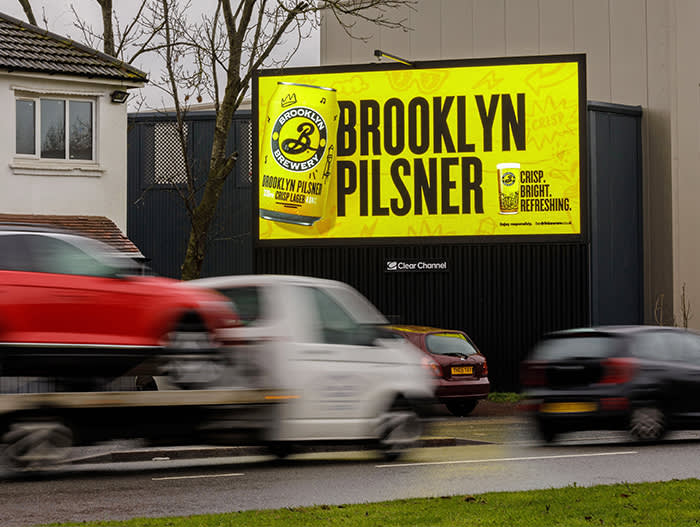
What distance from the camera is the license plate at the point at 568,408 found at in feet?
49.2

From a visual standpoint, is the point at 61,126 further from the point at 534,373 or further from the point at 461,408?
the point at 534,373

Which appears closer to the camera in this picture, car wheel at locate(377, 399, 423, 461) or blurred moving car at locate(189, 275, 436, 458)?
blurred moving car at locate(189, 275, 436, 458)

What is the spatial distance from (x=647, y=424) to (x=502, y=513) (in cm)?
667

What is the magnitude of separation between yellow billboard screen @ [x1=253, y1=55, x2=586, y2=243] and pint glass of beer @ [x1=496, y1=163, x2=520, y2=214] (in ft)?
0.08

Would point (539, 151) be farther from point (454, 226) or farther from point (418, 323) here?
point (418, 323)

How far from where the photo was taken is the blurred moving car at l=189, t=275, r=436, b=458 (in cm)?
1247

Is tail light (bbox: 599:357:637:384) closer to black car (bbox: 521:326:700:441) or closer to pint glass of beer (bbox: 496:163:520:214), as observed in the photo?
black car (bbox: 521:326:700:441)

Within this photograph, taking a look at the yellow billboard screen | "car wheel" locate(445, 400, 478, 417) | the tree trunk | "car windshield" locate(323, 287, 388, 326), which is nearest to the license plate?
"car windshield" locate(323, 287, 388, 326)

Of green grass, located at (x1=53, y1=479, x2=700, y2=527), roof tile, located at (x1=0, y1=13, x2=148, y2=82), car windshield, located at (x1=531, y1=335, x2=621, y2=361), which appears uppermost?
roof tile, located at (x1=0, y1=13, x2=148, y2=82)

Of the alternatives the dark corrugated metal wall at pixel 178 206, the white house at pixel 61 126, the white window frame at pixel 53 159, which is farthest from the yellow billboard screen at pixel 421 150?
the dark corrugated metal wall at pixel 178 206

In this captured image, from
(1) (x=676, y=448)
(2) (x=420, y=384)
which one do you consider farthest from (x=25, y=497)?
(1) (x=676, y=448)

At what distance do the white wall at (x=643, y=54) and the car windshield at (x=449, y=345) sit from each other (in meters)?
11.5

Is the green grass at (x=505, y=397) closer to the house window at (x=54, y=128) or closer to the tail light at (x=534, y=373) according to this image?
the house window at (x=54, y=128)

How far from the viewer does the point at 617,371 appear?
15.1 m
